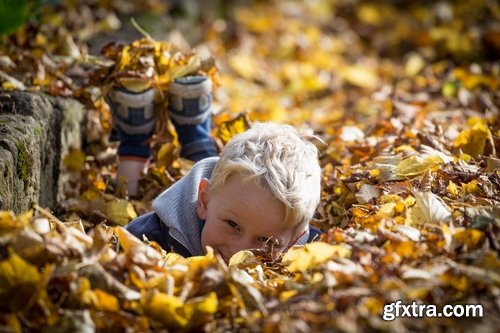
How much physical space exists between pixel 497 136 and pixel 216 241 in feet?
5.23

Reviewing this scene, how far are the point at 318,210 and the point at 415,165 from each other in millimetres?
431

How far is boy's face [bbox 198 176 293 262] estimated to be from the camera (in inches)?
96.8

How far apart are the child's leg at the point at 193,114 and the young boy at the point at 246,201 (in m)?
0.58

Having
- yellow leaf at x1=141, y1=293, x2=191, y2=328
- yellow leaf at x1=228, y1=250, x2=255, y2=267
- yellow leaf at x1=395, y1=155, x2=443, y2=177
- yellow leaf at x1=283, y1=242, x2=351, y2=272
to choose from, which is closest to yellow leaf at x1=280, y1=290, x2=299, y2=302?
yellow leaf at x1=283, y1=242, x2=351, y2=272

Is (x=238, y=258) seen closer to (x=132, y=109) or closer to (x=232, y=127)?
(x=132, y=109)

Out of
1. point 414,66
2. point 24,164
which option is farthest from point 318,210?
point 414,66

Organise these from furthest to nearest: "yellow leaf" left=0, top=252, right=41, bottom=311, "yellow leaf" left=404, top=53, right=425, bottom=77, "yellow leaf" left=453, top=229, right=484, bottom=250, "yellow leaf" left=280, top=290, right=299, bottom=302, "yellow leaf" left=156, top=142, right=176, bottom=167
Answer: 1. "yellow leaf" left=404, top=53, right=425, bottom=77
2. "yellow leaf" left=156, top=142, right=176, bottom=167
3. "yellow leaf" left=453, top=229, right=484, bottom=250
4. "yellow leaf" left=280, top=290, right=299, bottom=302
5. "yellow leaf" left=0, top=252, right=41, bottom=311

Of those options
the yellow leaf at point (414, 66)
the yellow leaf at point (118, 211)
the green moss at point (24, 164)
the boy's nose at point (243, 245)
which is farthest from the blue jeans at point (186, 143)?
the yellow leaf at point (414, 66)

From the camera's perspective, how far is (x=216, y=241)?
2.54 meters

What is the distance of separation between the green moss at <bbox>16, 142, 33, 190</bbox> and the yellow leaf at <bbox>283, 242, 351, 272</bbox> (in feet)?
3.54

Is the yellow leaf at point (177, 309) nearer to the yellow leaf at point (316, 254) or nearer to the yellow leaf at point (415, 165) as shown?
the yellow leaf at point (316, 254)

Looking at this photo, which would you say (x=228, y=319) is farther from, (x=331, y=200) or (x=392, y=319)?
(x=331, y=200)

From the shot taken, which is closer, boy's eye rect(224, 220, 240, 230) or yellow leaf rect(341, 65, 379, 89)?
boy's eye rect(224, 220, 240, 230)

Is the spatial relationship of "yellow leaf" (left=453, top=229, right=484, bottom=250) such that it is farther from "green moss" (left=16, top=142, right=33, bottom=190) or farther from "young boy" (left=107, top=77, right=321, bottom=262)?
"green moss" (left=16, top=142, right=33, bottom=190)
